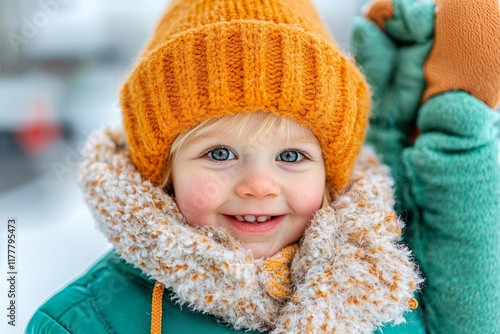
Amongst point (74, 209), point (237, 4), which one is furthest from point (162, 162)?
point (74, 209)

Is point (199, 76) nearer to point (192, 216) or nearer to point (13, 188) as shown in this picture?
point (192, 216)

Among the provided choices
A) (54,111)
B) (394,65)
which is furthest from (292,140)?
(54,111)

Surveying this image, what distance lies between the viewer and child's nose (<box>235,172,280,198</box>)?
0.85 meters

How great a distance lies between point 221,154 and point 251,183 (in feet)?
0.32

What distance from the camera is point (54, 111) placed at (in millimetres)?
2949

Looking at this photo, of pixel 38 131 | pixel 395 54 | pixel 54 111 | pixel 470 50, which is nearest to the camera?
pixel 470 50

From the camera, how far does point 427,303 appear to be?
968 millimetres

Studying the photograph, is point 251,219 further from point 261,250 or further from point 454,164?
point 454,164

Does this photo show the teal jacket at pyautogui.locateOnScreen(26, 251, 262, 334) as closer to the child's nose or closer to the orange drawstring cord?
the orange drawstring cord

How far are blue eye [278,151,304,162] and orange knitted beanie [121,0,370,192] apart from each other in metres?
0.06

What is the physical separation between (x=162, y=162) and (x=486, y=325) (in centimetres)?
76

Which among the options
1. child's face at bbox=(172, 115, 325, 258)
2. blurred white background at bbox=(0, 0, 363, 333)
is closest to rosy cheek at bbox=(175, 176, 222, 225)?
child's face at bbox=(172, 115, 325, 258)

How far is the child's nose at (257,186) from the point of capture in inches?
33.6

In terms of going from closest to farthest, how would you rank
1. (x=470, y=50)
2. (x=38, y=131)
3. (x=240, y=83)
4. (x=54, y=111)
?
(x=240, y=83) → (x=470, y=50) → (x=38, y=131) → (x=54, y=111)
